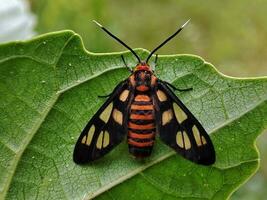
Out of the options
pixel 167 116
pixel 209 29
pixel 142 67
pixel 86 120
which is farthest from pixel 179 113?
pixel 209 29

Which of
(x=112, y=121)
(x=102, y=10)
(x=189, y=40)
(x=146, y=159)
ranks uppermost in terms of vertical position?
(x=189, y=40)

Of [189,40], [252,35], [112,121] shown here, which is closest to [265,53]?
[252,35]

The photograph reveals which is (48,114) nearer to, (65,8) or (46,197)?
(46,197)

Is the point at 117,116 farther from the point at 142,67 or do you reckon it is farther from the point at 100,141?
the point at 142,67

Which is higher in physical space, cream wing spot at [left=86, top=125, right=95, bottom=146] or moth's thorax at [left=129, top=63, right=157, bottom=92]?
moth's thorax at [left=129, top=63, right=157, bottom=92]

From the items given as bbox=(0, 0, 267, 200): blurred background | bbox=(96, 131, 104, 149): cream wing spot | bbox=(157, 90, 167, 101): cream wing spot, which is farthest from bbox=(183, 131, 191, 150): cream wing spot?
bbox=(0, 0, 267, 200): blurred background

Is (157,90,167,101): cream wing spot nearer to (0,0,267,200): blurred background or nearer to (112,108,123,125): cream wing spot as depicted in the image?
(112,108,123,125): cream wing spot

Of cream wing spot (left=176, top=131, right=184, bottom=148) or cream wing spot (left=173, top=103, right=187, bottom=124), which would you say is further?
cream wing spot (left=173, top=103, right=187, bottom=124)

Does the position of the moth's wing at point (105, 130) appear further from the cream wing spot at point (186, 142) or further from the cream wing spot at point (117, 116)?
the cream wing spot at point (186, 142)
